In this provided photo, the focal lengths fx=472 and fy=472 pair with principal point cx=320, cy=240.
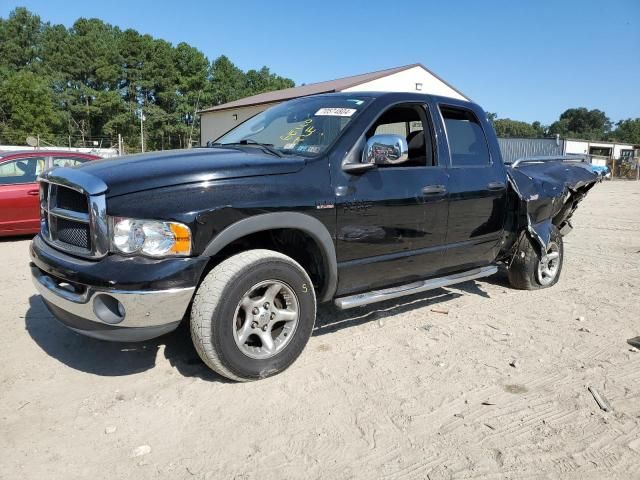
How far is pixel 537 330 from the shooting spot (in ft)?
13.6

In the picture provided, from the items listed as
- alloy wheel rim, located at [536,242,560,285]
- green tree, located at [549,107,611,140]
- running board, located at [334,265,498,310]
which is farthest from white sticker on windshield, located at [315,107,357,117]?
green tree, located at [549,107,611,140]

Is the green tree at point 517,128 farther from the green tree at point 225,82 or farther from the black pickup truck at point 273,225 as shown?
the black pickup truck at point 273,225

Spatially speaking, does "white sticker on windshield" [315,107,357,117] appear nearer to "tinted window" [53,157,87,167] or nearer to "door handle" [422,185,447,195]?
"door handle" [422,185,447,195]

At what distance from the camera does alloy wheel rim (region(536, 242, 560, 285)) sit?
17.5ft

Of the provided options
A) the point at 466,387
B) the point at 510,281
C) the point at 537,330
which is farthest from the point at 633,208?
the point at 466,387

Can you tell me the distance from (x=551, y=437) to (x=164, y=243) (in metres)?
2.40

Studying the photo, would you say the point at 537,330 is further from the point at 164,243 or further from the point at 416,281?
the point at 164,243

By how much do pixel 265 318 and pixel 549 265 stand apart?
3.90 m

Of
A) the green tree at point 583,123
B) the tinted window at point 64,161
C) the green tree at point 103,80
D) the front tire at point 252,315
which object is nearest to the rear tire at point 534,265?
the front tire at point 252,315

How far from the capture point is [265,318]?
123 inches

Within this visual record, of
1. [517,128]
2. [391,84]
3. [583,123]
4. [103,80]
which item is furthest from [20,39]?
[583,123]

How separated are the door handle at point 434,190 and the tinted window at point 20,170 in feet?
22.6

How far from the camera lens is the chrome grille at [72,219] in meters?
2.69

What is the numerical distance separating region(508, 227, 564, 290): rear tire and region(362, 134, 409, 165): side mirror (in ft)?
7.97
